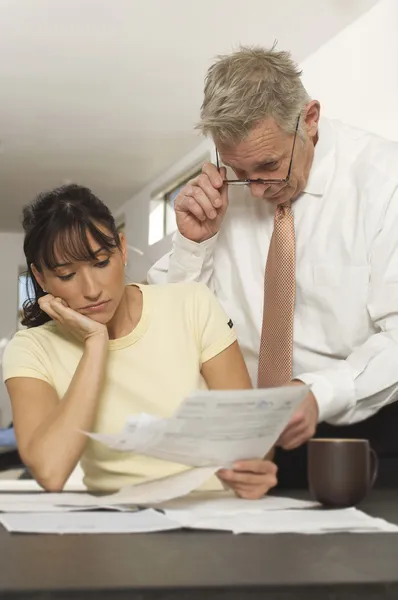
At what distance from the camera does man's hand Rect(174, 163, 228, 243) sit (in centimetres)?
200

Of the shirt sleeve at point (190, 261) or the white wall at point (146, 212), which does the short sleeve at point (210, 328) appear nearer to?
the shirt sleeve at point (190, 261)

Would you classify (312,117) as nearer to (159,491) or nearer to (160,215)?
(159,491)

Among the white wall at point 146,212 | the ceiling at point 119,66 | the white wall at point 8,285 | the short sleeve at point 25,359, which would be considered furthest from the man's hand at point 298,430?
the white wall at point 8,285

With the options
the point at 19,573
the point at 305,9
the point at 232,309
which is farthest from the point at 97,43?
the point at 19,573

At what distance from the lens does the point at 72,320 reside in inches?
64.1

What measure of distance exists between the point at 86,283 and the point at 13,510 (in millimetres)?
609

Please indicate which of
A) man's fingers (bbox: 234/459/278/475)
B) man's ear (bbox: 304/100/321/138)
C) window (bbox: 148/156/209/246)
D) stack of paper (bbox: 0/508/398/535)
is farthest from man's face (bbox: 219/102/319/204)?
window (bbox: 148/156/209/246)

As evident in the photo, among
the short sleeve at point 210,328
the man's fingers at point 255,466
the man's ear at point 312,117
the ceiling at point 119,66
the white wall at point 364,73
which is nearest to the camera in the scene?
the man's fingers at point 255,466

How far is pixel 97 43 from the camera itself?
16.0ft

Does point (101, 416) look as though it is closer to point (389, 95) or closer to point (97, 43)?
point (389, 95)

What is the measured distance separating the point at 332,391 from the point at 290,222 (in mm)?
606

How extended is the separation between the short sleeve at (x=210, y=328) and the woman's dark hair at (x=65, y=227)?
235 millimetres

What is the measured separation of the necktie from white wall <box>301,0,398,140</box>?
2.51 m

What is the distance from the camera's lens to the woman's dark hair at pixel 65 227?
163 cm
